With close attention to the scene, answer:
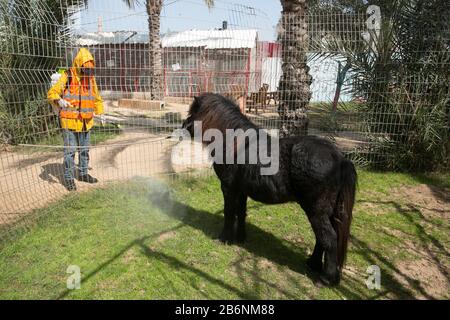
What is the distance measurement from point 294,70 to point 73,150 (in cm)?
431

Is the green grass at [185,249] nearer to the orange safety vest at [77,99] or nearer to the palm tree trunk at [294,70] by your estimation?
the orange safety vest at [77,99]

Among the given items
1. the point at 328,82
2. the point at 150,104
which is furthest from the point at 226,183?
the point at 150,104

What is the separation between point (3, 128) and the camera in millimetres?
5250

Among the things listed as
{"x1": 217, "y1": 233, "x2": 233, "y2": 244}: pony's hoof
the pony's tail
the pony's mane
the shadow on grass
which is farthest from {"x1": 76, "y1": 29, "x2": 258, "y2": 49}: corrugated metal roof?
the pony's tail

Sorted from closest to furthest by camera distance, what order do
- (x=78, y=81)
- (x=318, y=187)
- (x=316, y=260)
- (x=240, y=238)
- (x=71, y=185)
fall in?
(x=318, y=187)
(x=316, y=260)
(x=240, y=238)
(x=78, y=81)
(x=71, y=185)

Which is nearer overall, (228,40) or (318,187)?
(318,187)

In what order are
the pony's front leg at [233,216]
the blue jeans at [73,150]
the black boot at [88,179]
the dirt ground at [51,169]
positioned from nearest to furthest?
1. the pony's front leg at [233,216]
2. the dirt ground at [51,169]
3. the blue jeans at [73,150]
4. the black boot at [88,179]

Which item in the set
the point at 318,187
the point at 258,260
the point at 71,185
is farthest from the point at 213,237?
the point at 71,185

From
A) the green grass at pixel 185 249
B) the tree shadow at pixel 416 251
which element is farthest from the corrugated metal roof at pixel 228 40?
the tree shadow at pixel 416 251

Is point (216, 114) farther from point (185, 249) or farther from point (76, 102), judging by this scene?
point (76, 102)

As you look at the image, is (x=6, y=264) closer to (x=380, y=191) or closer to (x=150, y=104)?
(x=380, y=191)

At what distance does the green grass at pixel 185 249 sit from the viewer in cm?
330

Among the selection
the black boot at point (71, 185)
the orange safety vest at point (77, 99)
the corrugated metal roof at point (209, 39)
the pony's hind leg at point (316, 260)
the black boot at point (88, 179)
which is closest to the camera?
the pony's hind leg at point (316, 260)

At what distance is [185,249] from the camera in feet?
13.2
